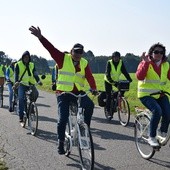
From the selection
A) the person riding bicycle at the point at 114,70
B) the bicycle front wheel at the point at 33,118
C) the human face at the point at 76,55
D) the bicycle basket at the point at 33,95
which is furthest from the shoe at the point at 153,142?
the person riding bicycle at the point at 114,70

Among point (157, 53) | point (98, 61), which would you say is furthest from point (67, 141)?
point (98, 61)

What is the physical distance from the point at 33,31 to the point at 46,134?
4.02m

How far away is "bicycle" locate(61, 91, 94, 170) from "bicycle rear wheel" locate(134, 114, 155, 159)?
4.30 ft

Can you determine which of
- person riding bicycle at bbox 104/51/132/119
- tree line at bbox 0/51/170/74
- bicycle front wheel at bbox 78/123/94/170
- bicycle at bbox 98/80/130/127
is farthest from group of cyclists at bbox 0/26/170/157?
tree line at bbox 0/51/170/74

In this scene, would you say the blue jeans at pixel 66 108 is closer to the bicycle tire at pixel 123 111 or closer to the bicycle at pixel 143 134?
the bicycle at pixel 143 134

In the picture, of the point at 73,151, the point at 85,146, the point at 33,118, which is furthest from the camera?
the point at 33,118

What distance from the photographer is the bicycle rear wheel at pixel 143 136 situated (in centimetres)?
709

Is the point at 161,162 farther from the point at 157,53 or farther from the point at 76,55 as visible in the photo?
the point at 76,55

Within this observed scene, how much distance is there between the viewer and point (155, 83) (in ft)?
22.9

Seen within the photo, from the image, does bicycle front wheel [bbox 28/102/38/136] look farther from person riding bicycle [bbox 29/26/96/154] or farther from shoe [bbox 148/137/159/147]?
shoe [bbox 148/137/159/147]

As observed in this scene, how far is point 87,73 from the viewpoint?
7.10m

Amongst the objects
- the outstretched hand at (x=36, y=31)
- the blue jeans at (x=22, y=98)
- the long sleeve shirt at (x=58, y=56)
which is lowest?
the blue jeans at (x=22, y=98)

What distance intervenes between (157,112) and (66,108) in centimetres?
161

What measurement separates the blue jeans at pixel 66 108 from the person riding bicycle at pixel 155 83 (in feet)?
3.35
